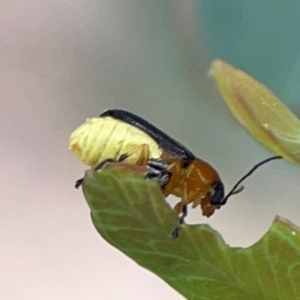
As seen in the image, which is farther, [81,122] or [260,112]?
[81,122]

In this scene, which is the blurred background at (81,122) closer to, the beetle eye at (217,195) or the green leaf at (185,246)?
the beetle eye at (217,195)

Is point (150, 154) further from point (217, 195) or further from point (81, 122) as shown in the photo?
point (81, 122)

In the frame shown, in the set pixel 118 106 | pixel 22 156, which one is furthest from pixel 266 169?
pixel 22 156

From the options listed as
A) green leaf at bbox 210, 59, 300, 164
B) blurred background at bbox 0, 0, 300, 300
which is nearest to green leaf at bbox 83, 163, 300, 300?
green leaf at bbox 210, 59, 300, 164

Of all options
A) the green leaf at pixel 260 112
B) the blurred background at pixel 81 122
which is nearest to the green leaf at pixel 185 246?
the green leaf at pixel 260 112

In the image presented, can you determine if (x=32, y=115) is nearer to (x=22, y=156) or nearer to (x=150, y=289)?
(x=22, y=156)

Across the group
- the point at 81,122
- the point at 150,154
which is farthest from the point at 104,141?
the point at 81,122

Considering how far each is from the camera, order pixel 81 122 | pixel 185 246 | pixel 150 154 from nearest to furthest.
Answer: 1. pixel 185 246
2. pixel 150 154
3. pixel 81 122

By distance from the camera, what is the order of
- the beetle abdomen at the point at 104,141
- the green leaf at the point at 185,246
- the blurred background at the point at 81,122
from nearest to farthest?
the green leaf at the point at 185,246 → the beetle abdomen at the point at 104,141 → the blurred background at the point at 81,122
